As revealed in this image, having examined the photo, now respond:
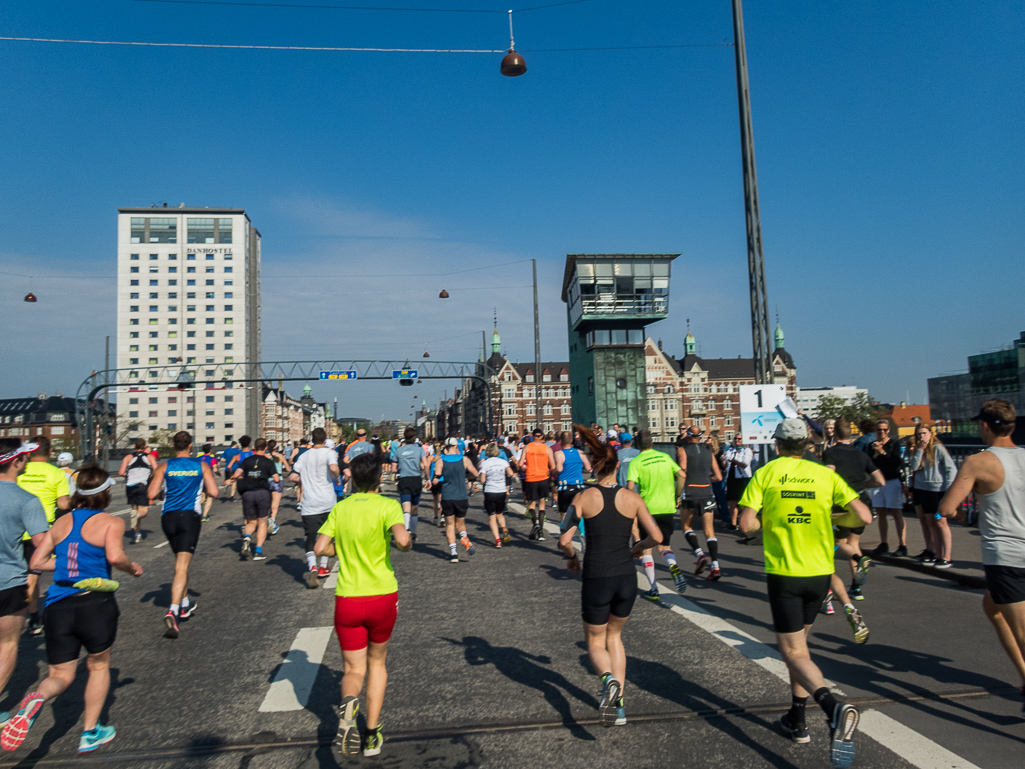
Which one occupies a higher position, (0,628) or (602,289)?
(602,289)

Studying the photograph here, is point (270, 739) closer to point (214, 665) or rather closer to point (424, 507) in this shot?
point (214, 665)

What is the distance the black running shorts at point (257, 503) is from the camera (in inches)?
454

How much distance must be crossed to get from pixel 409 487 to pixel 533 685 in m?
6.80

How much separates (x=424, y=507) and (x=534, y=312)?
17478mm

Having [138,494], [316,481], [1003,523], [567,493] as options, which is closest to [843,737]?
A: [1003,523]

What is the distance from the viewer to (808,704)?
4961 mm

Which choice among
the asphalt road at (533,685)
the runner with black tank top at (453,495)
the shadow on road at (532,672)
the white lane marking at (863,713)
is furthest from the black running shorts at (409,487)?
the shadow on road at (532,672)

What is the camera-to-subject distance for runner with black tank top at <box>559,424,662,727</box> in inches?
181

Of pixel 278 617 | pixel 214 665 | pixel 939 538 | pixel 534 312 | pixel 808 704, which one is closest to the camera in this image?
pixel 808 704

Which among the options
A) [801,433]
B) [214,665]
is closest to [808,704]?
[801,433]

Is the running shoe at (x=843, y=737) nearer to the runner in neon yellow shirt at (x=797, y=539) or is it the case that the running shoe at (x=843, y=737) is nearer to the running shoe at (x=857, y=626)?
the runner in neon yellow shirt at (x=797, y=539)

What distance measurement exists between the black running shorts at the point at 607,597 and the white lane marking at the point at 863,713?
1.63 metres

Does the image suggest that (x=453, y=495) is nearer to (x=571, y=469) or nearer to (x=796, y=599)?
(x=571, y=469)

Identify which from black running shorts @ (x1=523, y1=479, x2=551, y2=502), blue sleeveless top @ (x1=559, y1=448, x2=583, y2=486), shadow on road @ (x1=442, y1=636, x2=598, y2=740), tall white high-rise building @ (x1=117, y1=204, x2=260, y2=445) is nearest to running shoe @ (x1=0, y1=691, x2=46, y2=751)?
shadow on road @ (x1=442, y1=636, x2=598, y2=740)
